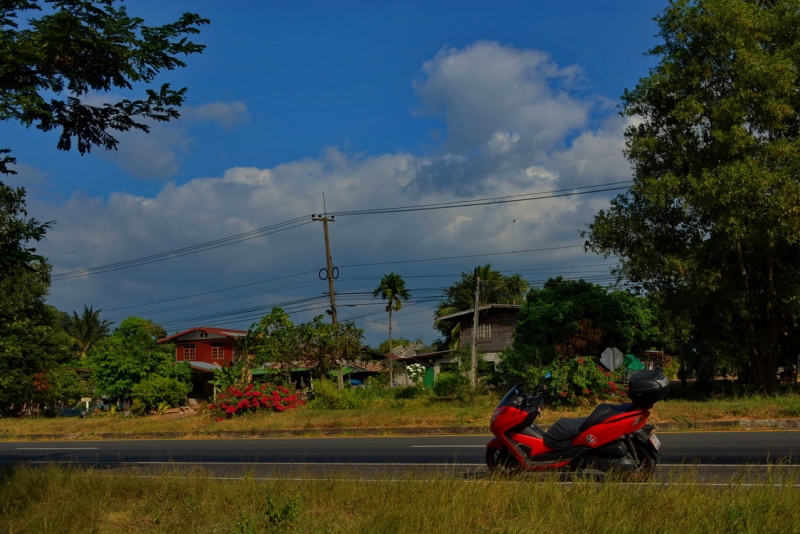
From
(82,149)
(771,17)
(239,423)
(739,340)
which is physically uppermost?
(771,17)

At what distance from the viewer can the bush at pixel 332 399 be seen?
25531 millimetres

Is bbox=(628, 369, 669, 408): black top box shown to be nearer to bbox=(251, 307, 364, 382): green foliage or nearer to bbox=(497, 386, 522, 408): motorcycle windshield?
bbox=(497, 386, 522, 408): motorcycle windshield

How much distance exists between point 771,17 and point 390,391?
59.0 ft

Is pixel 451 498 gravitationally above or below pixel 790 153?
below

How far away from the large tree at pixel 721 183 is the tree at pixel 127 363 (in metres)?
22.9

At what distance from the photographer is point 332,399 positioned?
25859 millimetres

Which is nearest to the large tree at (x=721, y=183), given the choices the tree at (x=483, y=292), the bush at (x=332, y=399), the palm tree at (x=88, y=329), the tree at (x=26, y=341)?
the bush at (x=332, y=399)

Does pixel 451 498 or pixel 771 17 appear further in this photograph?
pixel 771 17

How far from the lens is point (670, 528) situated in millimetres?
5691

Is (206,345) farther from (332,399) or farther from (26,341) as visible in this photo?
(332,399)

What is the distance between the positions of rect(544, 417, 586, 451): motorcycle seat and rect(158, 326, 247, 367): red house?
5170cm

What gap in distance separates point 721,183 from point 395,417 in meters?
10.8

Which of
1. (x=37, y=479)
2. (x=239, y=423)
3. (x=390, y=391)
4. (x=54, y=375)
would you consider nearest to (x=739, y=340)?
(x=390, y=391)

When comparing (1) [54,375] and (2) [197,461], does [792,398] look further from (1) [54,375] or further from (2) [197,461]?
(1) [54,375]
